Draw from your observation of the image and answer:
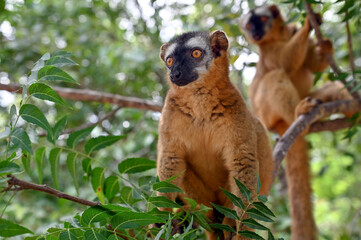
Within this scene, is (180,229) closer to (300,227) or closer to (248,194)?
(248,194)

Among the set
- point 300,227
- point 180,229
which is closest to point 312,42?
point 300,227

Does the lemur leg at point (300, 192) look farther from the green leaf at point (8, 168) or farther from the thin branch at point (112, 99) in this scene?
the green leaf at point (8, 168)

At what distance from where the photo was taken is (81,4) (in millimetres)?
8227

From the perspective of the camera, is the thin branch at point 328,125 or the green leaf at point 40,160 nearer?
the green leaf at point 40,160

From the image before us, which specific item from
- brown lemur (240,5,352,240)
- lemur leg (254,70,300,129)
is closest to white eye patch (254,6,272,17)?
brown lemur (240,5,352,240)

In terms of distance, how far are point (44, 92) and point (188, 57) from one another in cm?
175

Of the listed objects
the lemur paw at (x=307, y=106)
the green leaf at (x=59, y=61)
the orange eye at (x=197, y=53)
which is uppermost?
the lemur paw at (x=307, y=106)

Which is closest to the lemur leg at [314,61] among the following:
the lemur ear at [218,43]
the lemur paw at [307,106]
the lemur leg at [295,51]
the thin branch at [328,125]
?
the lemur leg at [295,51]

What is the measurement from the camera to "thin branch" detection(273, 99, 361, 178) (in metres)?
4.40

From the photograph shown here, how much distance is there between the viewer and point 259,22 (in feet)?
22.6

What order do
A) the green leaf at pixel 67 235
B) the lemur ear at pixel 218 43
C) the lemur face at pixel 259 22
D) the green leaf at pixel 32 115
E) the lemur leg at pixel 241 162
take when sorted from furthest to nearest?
the lemur face at pixel 259 22
the lemur ear at pixel 218 43
the lemur leg at pixel 241 162
the green leaf at pixel 32 115
the green leaf at pixel 67 235

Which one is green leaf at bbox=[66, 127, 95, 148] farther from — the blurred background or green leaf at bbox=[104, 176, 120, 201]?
the blurred background

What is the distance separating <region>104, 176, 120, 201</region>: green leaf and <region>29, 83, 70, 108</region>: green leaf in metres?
0.95

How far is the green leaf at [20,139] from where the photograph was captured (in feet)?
6.77
